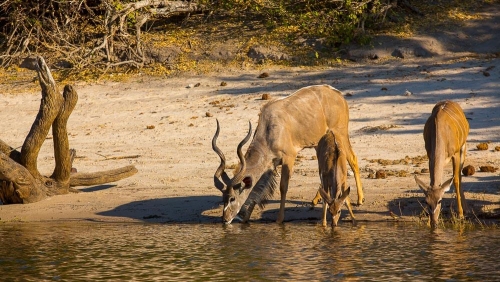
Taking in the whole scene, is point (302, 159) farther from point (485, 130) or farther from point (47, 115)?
point (47, 115)

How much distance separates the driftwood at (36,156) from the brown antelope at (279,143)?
7.41ft

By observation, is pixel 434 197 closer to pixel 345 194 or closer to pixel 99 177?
pixel 345 194

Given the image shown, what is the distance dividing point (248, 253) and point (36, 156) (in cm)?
409

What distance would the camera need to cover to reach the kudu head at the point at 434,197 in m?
9.07

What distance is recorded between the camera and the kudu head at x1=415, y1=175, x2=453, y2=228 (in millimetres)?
9070

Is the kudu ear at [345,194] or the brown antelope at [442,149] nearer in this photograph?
the brown antelope at [442,149]

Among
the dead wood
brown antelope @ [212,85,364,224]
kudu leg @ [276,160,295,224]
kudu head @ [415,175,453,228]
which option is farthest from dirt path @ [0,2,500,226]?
kudu head @ [415,175,453,228]

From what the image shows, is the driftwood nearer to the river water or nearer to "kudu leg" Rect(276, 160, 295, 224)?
the river water

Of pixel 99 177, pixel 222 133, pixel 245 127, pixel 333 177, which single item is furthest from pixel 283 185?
pixel 245 127

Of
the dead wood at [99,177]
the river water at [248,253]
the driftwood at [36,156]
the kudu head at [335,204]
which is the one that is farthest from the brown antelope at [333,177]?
the driftwood at [36,156]

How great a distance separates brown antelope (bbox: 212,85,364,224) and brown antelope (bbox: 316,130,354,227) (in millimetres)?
469

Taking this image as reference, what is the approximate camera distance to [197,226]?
10.1m

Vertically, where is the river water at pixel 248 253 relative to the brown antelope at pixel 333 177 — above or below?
below

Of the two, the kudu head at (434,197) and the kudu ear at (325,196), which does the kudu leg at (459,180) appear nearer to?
the kudu head at (434,197)
